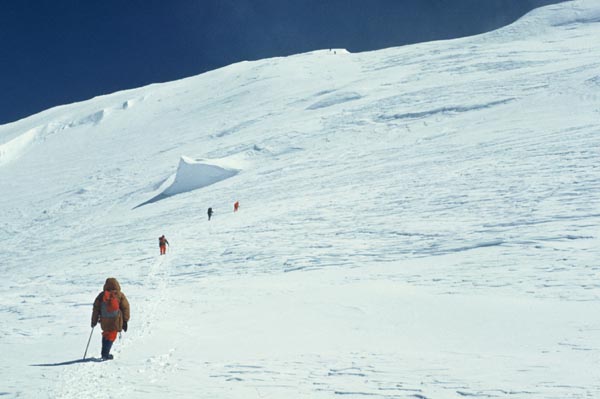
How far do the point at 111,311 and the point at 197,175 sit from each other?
30179 millimetres

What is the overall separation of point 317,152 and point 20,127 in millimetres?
66447

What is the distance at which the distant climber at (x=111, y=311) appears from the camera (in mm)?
7273

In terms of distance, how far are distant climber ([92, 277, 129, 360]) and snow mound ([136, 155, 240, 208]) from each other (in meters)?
29.7

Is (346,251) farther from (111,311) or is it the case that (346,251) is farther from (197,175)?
(197,175)

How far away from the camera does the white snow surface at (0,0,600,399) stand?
19.6 feet

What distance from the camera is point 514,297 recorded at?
8.43 metres

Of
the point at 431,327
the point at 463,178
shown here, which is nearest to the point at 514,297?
the point at 431,327

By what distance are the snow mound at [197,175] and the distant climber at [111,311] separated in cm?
2970

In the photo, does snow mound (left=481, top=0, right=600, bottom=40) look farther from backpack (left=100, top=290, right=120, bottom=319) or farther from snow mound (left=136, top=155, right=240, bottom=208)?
backpack (left=100, top=290, right=120, bottom=319)

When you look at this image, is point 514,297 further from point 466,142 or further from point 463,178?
point 466,142

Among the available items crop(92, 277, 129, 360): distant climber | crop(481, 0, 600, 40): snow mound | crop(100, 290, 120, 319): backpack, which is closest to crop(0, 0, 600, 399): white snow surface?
crop(92, 277, 129, 360): distant climber

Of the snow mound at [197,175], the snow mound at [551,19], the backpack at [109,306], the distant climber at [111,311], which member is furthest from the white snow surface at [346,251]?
the snow mound at [551,19]

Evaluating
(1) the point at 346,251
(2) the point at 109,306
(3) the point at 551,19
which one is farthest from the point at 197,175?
(3) the point at 551,19

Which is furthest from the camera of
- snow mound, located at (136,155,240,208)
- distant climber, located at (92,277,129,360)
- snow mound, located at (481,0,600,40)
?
snow mound, located at (481,0,600,40)
